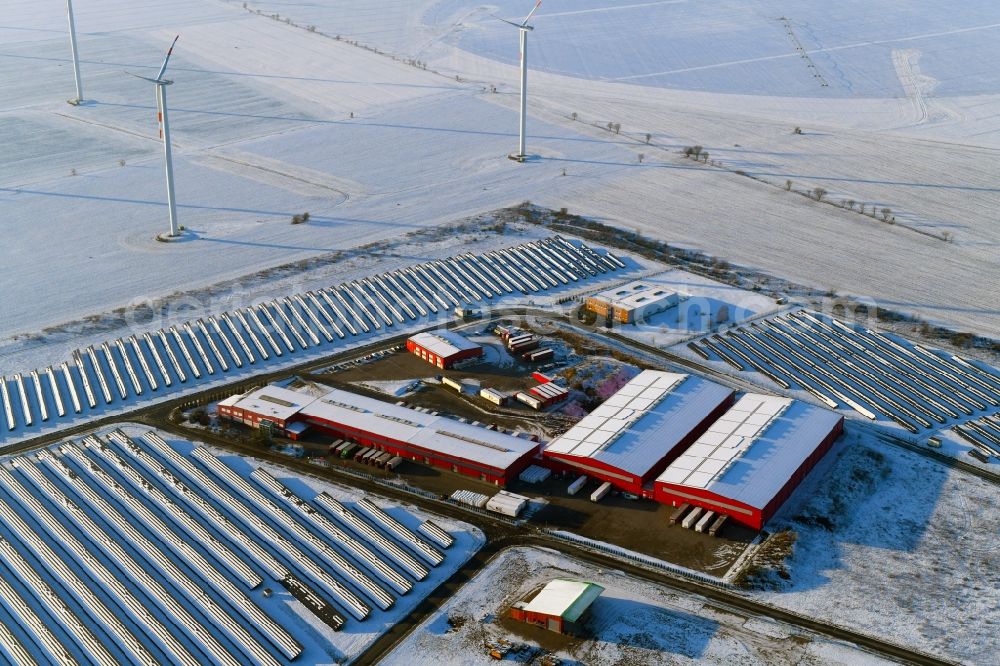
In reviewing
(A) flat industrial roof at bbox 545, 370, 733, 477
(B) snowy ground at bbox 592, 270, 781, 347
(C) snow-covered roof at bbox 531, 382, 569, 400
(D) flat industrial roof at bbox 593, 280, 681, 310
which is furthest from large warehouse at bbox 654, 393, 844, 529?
(D) flat industrial roof at bbox 593, 280, 681, 310

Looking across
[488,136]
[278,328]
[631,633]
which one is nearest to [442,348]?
[278,328]

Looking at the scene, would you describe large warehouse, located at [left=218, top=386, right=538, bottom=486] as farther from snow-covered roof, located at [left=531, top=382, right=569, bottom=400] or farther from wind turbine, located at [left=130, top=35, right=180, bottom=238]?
wind turbine, located at [left=130, top=35, right=180, bottom=238]

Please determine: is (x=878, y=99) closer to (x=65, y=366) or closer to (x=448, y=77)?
(x=448, y=77)

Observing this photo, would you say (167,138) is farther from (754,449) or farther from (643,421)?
(754,449)

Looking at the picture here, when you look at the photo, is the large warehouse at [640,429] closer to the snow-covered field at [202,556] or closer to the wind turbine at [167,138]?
the snow-covered field at [202,556]

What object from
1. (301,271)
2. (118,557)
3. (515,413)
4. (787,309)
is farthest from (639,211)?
(118,557)

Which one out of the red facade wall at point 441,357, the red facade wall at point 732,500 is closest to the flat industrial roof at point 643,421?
the red facade wall at point 732,500
